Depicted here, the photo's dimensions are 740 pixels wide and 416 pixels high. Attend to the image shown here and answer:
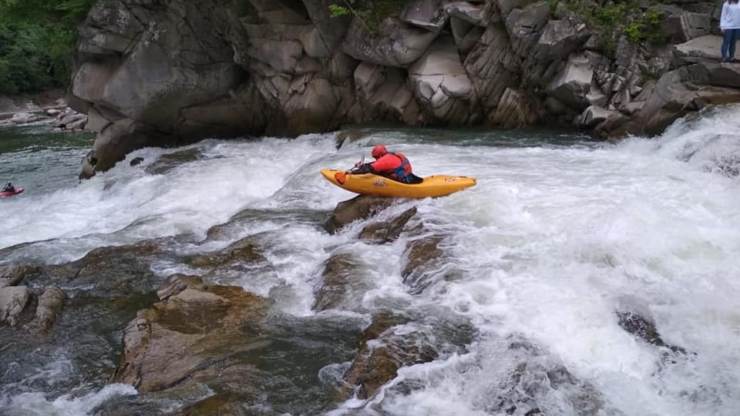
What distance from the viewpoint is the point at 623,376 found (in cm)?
458

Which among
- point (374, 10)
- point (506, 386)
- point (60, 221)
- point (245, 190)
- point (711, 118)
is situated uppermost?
point (374, 10)

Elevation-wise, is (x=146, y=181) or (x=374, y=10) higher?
(x=374, y=10)

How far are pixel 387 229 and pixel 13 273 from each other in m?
4.33

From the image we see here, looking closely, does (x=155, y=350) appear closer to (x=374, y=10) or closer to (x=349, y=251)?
(x=349, y=251)

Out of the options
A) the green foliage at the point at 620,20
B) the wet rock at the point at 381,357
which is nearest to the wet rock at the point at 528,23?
the green foliage at the point at 620,20

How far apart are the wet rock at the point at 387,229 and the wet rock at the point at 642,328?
2864mm

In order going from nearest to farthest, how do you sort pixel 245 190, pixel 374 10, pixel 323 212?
pixel 323 212 → pixel 245 190 → pixel 374 10

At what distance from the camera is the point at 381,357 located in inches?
194

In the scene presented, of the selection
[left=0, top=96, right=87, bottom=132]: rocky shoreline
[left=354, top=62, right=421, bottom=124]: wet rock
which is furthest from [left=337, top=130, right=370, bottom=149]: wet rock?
[left=0, top=96, right=87, bottom=132]: rocky shoreline

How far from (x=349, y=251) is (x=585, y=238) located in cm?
253

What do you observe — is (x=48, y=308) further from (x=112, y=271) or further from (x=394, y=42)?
(x=394, y=42)

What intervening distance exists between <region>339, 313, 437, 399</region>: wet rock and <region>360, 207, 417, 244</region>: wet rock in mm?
2090

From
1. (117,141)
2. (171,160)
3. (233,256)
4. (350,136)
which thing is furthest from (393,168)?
(117,141)

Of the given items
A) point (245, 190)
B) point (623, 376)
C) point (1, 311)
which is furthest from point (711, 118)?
point (1, 311)
